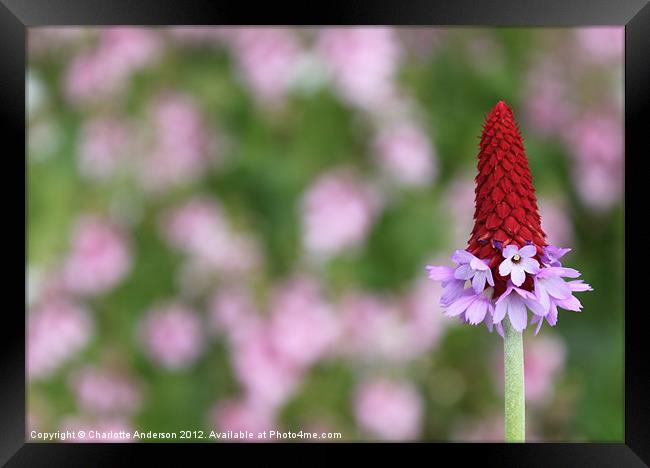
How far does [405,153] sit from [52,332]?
2.80 feet

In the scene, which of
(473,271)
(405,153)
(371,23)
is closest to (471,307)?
(473,271)

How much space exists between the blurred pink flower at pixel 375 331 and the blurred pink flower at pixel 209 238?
9.3 inches

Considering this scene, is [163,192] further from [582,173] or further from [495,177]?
[495,177]

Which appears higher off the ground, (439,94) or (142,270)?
(439,94)

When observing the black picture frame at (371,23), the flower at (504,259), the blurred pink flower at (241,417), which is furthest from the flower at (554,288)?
the blurred pink flower at (241,417)

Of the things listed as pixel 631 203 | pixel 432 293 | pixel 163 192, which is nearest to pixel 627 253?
pixel 631 203

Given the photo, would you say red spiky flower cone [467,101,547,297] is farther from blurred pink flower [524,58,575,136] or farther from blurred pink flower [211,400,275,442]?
blurred pink flower [524,58,575,136]

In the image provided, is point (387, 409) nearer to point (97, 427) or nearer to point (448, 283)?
point (97, 427)

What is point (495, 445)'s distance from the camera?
3.57 feet

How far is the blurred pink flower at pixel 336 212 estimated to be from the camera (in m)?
1.79

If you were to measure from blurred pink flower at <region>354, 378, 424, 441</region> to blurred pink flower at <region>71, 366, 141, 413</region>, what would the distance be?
1.68 ft

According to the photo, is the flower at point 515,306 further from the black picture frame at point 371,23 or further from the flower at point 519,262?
the black picture frame at point 371,23

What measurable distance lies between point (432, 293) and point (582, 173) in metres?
0.42

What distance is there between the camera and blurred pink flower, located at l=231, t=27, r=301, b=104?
178cm
